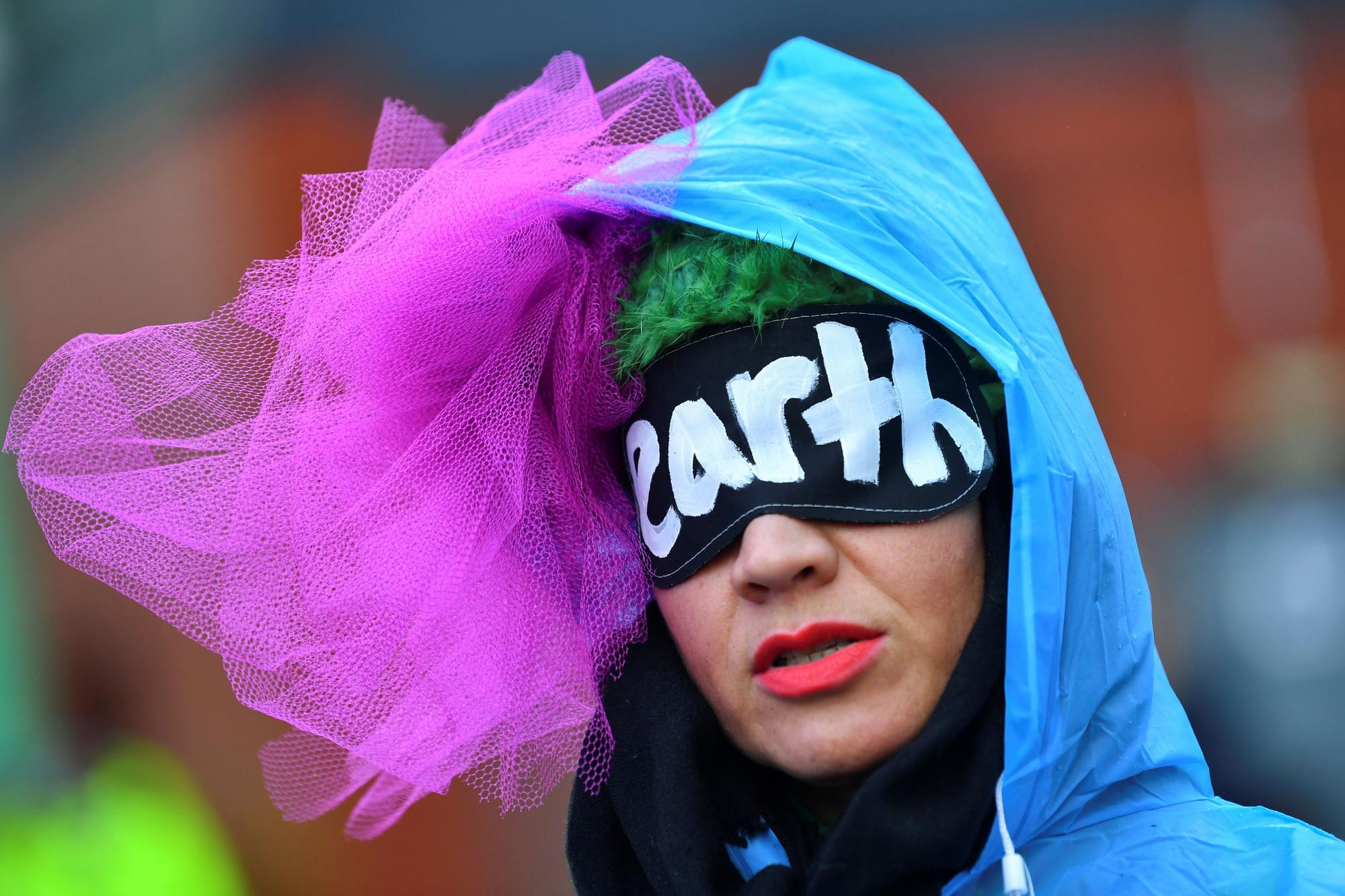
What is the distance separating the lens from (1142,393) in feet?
17.5

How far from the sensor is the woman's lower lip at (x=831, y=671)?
1192mm

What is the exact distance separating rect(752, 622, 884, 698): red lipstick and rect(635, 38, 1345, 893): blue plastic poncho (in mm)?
141

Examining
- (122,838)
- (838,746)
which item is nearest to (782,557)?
(838,746)

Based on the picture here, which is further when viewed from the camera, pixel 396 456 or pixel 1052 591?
pixel 396 456

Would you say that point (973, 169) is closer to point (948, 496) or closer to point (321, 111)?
point (948, 496)

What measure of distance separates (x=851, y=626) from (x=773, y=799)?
0.89 feet

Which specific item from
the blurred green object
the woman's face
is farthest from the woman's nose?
the blurred green object

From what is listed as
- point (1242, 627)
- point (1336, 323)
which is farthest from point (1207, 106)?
point (1242, 627)

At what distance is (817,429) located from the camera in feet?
4.01

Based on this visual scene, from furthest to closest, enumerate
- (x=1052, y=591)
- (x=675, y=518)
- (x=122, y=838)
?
(x=122, y=838)
(x=675, y=518)
(x=1052, y=591)

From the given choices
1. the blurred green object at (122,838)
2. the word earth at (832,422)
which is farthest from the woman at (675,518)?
the blurred green object at (122,838)

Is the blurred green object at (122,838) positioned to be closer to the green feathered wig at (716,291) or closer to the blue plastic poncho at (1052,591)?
the green feathered wig at (716,291)

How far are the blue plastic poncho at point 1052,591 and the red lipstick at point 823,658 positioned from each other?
141 mm

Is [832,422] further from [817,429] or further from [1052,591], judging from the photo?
[1052,591]
